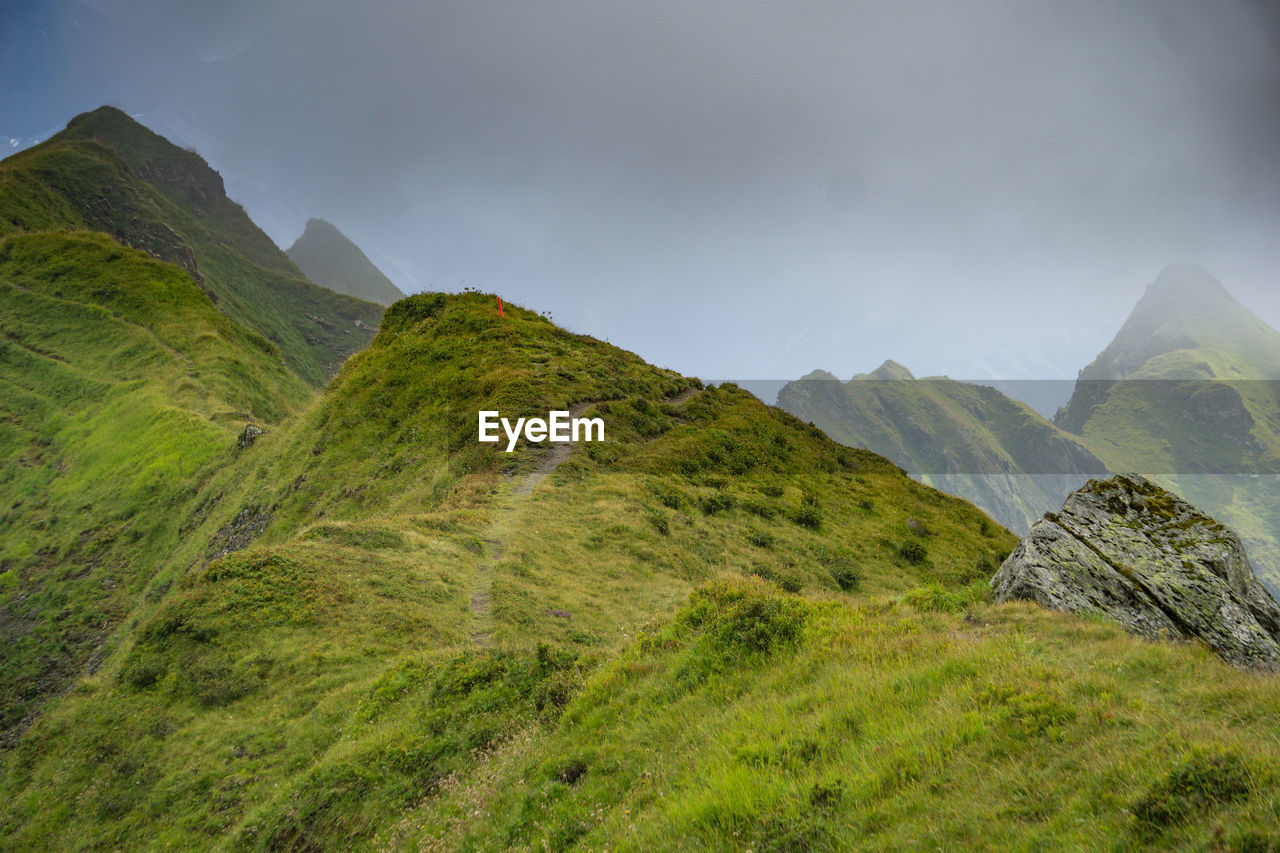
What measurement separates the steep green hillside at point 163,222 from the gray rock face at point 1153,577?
485 feet

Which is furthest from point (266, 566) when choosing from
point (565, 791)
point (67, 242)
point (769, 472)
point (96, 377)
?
point (67, 242)

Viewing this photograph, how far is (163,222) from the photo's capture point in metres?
137

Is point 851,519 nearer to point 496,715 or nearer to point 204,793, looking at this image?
point 496,715

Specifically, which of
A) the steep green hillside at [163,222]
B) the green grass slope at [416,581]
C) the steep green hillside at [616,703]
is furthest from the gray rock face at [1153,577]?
the steep green hillside at [163,222]

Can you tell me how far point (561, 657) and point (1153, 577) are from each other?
13.7 meters

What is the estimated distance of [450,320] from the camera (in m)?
44.8

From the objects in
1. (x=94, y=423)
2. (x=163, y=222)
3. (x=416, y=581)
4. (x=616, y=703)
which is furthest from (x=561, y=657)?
(x=163, y=222)

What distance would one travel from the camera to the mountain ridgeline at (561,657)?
202 inches

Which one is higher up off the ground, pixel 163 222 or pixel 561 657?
pixel 163 222

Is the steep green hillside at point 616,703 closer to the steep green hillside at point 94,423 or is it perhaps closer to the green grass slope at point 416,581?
the green grass slope at point 416,581

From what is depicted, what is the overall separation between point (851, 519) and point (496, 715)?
26.1 meters
